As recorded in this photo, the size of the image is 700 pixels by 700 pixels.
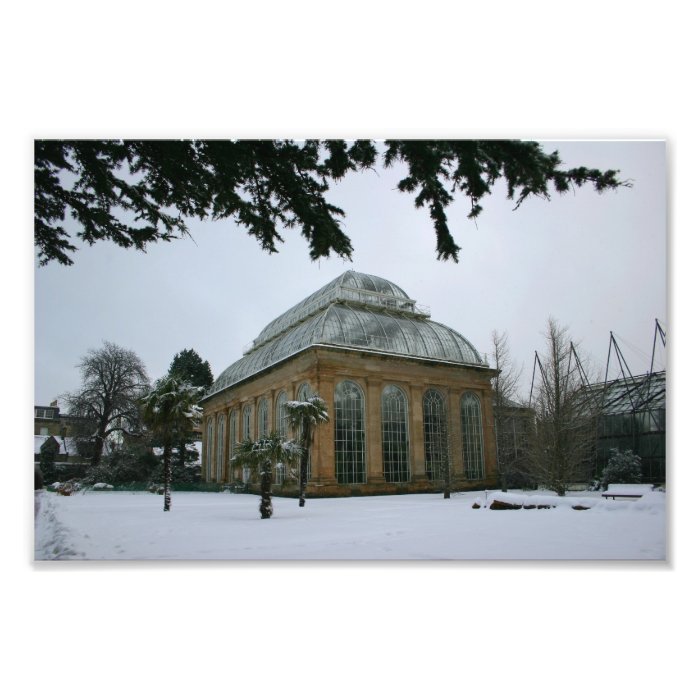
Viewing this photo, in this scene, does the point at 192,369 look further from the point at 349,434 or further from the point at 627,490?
the point at 349,434

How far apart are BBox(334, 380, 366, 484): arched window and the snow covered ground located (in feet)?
Answer: 33.4

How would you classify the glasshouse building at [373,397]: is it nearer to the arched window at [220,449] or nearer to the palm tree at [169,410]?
the arched window at [220,449]

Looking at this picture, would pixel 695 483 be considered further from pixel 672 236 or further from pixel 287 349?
pixel 287 349

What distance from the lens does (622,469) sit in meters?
8.41

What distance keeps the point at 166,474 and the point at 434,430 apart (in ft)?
42.1

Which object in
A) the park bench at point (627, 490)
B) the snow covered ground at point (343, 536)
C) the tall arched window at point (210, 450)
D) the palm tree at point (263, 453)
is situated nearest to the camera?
the snow covered ground at point (343, 536)

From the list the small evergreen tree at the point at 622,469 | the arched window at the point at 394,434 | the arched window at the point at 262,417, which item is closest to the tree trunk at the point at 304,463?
the arched window at the point at 262,417

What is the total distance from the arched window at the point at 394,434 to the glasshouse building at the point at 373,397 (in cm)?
4

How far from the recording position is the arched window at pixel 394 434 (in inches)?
795

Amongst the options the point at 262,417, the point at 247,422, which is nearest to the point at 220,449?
the point at 247,422

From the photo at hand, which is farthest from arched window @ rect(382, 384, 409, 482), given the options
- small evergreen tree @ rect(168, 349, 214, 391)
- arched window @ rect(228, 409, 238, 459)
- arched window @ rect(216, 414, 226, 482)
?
small evergreen tree @ rect(168, 349, 214, 391)

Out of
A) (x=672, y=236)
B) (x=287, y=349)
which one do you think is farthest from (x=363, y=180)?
(x=287, y=349)

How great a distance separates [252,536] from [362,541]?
5.43 feet

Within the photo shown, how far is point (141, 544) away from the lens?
24.2 ft
